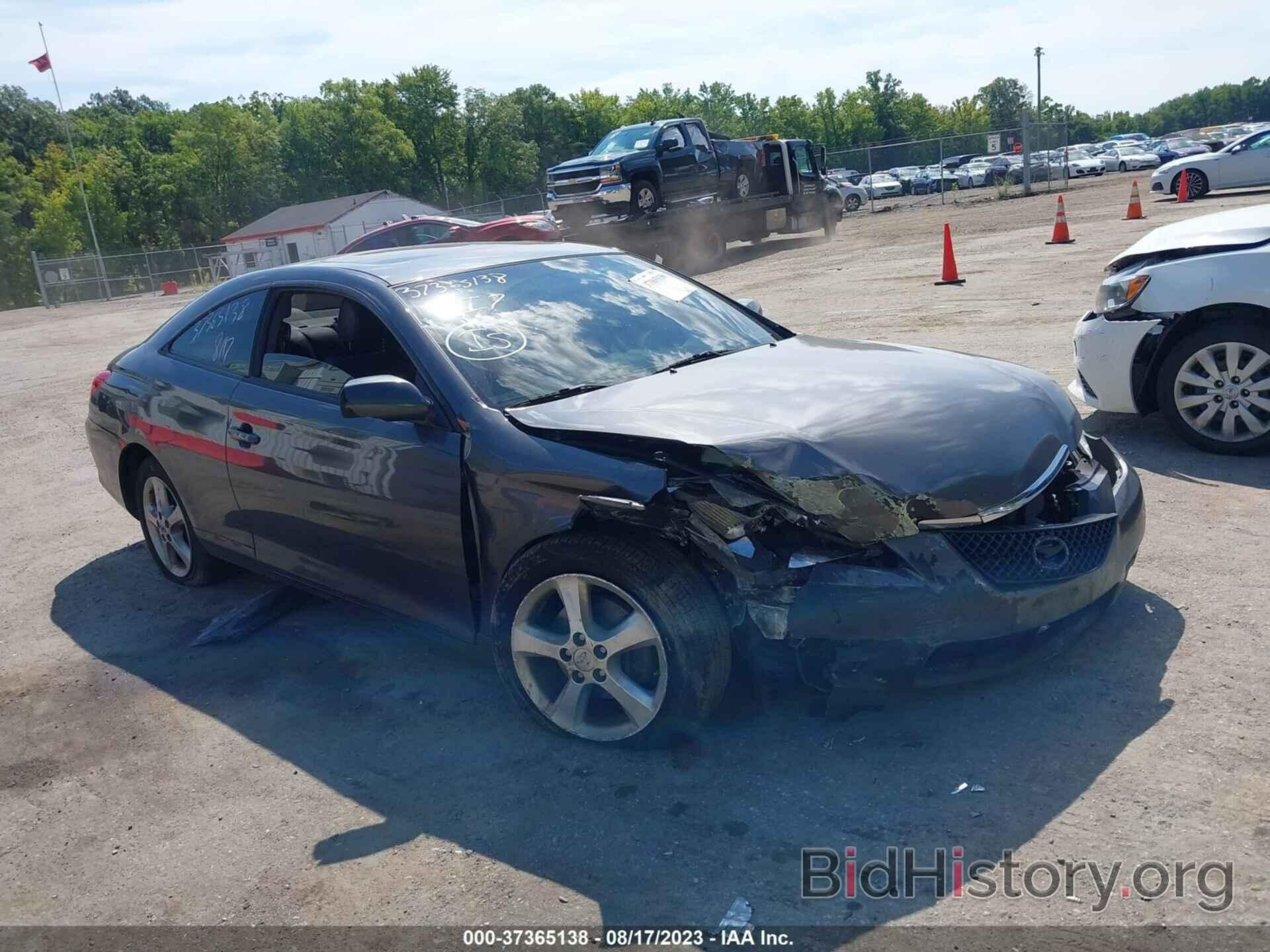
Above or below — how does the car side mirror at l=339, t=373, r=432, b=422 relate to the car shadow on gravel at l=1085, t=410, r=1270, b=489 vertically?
above

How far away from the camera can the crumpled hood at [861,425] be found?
3.33m

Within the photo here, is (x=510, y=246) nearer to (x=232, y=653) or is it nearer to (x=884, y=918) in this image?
(x=232, y=653)

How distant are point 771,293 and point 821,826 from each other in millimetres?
14284

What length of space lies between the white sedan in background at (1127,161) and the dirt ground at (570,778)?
53544 mm

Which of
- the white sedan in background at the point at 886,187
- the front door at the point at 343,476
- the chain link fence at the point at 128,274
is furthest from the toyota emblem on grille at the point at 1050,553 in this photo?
the white sedan in background at the point at 886,187

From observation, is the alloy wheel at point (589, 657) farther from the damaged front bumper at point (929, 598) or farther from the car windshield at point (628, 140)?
the car windshield at point (628, 140)

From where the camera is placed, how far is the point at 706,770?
3453mm

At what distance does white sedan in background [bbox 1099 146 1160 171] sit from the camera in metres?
53.0

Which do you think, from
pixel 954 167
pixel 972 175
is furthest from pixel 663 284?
pixel 954 167

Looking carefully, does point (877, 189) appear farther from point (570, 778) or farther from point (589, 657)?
point (570, 778)

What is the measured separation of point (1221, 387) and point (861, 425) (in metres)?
3.40

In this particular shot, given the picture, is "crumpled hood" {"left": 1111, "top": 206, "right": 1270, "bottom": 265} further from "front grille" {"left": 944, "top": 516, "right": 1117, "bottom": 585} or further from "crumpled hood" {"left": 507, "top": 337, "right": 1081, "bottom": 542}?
"front grille" {"left": 944, "top": 516, "right": 1117, "bottom": 585}

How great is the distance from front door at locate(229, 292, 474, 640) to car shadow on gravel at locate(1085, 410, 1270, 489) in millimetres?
3975

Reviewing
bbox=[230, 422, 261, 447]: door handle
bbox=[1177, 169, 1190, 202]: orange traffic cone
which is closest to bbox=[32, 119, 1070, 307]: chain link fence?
bbox=[1177, 169, 1190, 202]: orange traffic cone
